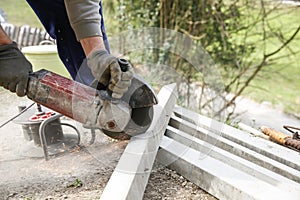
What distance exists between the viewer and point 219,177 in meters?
1.55

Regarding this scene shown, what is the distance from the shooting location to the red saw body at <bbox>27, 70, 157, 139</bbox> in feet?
5.09

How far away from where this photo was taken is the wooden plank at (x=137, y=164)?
55.5 inches

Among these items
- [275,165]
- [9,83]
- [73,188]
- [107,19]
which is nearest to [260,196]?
[275,165]

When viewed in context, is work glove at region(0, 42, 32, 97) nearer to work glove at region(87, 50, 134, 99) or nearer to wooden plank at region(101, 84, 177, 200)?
work glove at region(87, 50, 134, 99)

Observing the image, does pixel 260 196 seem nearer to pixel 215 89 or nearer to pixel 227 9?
pixel 215 89

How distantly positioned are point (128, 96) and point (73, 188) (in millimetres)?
469

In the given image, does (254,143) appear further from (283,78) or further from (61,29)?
(283,78)

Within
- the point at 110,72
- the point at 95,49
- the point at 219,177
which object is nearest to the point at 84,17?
the point at 95,49

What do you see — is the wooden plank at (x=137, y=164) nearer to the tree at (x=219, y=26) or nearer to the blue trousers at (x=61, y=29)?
the blue trousers at (x=61, y=29)

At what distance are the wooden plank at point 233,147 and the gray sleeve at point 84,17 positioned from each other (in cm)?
72

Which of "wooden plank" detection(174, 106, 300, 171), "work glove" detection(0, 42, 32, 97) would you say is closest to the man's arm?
"work glove" detection(0, 42, 32, 97)

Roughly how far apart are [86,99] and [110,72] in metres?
0.15

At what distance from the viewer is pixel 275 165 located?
168 centimetres

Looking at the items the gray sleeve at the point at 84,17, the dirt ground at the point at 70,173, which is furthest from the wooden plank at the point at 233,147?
the gray sleeve at the point at 84,17
